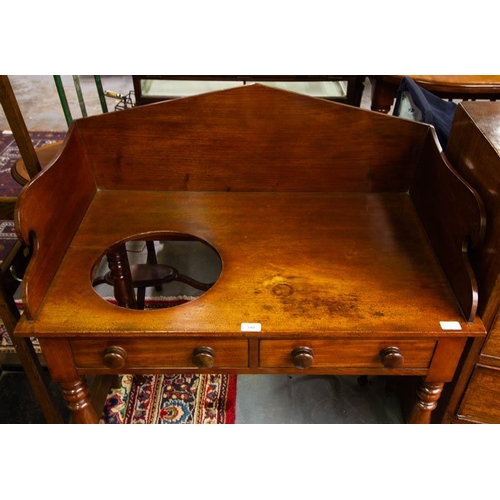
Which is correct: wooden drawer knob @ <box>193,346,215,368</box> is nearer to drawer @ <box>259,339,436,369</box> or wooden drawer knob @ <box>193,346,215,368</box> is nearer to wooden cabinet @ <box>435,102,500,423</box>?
drawer @ <box>259,339,436,369</box>

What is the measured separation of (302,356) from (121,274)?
718 mm

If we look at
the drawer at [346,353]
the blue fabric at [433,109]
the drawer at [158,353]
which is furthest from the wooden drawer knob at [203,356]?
the blue fabric at [433,109]

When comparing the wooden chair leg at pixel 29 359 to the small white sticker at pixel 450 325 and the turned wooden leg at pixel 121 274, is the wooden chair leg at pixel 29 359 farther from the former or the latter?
the small white sticker at pixel 450 325

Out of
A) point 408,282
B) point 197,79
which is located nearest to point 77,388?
point 408,282

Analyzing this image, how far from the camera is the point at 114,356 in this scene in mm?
919

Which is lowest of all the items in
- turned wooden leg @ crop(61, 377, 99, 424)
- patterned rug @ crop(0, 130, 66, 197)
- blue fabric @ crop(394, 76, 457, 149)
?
patterned rug @ crop(0, 130, 66, 197)

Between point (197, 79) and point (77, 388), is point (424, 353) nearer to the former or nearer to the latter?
point (77, 388)

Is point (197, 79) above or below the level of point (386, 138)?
below

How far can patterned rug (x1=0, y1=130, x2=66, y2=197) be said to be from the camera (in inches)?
109

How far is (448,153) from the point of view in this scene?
1.12 meters

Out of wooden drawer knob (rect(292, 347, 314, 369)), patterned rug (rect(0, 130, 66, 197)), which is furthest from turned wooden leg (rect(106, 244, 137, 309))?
patterned rug (rect(0, 130, 66, 197))

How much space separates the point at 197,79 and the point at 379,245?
4.27 ft

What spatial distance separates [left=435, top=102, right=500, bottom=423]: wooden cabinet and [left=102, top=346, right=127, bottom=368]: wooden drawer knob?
2.41ft

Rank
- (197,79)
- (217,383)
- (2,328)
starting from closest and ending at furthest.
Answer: (217,383), (2,328), (197,79)
